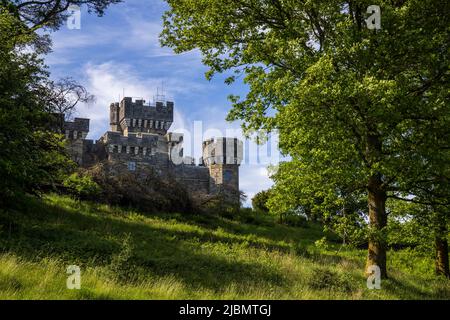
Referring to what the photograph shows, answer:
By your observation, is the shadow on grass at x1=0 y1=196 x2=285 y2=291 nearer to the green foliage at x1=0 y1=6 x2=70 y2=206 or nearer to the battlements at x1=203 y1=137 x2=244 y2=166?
the green foliage at x1=0 y1=6 x2=70 y2=206

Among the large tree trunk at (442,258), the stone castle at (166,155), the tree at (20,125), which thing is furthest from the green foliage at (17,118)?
the stone castle at (166,155)

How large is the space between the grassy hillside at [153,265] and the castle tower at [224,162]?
3166cm

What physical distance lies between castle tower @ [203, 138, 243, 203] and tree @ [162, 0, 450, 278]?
38.3 m

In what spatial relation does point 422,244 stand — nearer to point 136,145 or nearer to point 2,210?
point 2,210

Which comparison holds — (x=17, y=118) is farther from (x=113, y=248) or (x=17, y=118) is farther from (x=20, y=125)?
(x=113, y=248)

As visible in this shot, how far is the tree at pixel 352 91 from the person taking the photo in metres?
14.6

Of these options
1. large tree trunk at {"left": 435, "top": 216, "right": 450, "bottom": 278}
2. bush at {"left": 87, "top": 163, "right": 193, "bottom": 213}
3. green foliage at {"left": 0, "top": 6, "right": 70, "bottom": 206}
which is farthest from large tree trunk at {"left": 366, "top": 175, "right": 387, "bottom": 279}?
bush at {"left": 87, "top": 163, "right": 193, "bottom": 213}

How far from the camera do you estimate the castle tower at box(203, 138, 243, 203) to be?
5775 centimetres

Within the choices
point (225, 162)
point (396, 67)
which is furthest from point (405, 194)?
point (225, 162)

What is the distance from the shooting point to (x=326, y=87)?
47.3ft

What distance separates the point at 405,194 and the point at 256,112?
6241 mm

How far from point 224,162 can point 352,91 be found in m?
44.3

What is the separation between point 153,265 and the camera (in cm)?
1554
